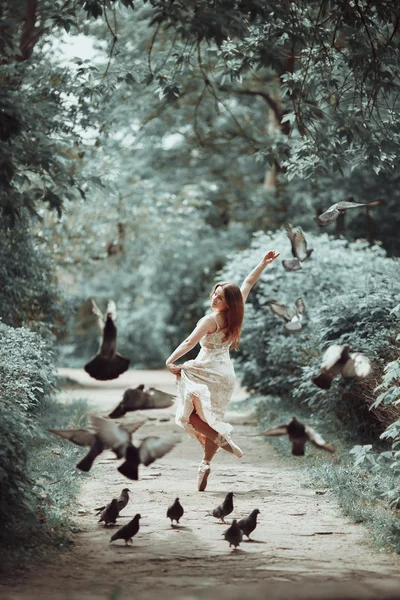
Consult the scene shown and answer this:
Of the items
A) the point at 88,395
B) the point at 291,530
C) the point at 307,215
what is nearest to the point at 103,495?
the point at 291,530

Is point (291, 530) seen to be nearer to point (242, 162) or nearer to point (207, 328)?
point (207, 328)

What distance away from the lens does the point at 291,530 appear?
628cm

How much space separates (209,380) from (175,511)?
1.99 m

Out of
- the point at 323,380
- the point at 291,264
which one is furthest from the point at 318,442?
the point at 291,264

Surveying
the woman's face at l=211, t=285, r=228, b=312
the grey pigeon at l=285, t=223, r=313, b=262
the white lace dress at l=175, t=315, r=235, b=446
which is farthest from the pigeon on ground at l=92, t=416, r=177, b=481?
the grey pigeon at l=285, t=223, r=313, b=262

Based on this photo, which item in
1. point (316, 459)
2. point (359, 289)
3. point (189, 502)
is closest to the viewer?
point (189, 502)

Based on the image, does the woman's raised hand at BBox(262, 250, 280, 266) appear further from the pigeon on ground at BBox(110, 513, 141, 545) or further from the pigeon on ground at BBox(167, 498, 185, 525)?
the pigeon on ground at BBox(110, 513, 141, 545)

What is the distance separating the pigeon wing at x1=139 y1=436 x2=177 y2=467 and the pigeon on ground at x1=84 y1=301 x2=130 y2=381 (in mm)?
562

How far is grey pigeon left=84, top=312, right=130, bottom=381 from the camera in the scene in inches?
229

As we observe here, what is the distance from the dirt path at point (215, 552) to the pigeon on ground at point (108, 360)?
122cm

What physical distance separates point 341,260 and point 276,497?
691 cm

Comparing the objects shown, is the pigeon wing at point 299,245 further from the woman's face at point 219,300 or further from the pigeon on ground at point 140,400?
the pigeon on ground at point 140,400

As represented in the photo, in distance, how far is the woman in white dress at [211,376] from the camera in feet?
25.5

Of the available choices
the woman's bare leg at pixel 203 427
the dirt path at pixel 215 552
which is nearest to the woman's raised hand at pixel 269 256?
the woman's bare leg at pixel 203 427
